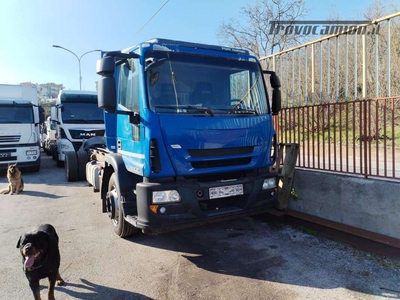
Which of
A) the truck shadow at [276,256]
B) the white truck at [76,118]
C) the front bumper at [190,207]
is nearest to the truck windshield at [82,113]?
the white truck at [76,118]

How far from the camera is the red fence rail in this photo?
165 inches

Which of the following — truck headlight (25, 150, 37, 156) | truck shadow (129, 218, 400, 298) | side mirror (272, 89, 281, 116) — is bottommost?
truck shadow (129, 218, 400, 298)

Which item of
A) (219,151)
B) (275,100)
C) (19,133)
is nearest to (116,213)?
(219,151)

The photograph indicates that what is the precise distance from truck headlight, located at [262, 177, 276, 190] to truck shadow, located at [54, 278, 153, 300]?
2.08 meters

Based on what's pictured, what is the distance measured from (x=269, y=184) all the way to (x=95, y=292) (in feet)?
8.39

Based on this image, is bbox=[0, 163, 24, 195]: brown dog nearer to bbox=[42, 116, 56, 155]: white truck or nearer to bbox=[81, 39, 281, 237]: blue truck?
bbox=[81, 39, 281, 237]: blue truck

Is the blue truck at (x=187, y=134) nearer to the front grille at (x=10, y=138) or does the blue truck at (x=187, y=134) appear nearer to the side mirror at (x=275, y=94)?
the side mirror at (x=275, y=94)

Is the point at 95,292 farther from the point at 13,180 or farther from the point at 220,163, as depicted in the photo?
the point at 13,180

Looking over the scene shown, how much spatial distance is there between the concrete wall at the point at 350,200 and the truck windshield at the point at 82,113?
8297 mm

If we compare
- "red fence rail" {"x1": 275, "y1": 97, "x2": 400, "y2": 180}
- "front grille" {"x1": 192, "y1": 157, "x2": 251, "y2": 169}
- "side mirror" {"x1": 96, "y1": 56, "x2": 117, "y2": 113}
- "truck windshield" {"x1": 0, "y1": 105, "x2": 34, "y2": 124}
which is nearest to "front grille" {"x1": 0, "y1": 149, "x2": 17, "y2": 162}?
"truck windshield" {"x1": 0, "y1": 105, "x2": 34, "y2": 124}

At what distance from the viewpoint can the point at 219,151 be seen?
3.71 m

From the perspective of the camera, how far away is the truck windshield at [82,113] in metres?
11.0

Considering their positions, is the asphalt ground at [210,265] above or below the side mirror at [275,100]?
below

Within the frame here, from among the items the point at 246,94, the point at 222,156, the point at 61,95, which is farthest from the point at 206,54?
the point at 61,95
